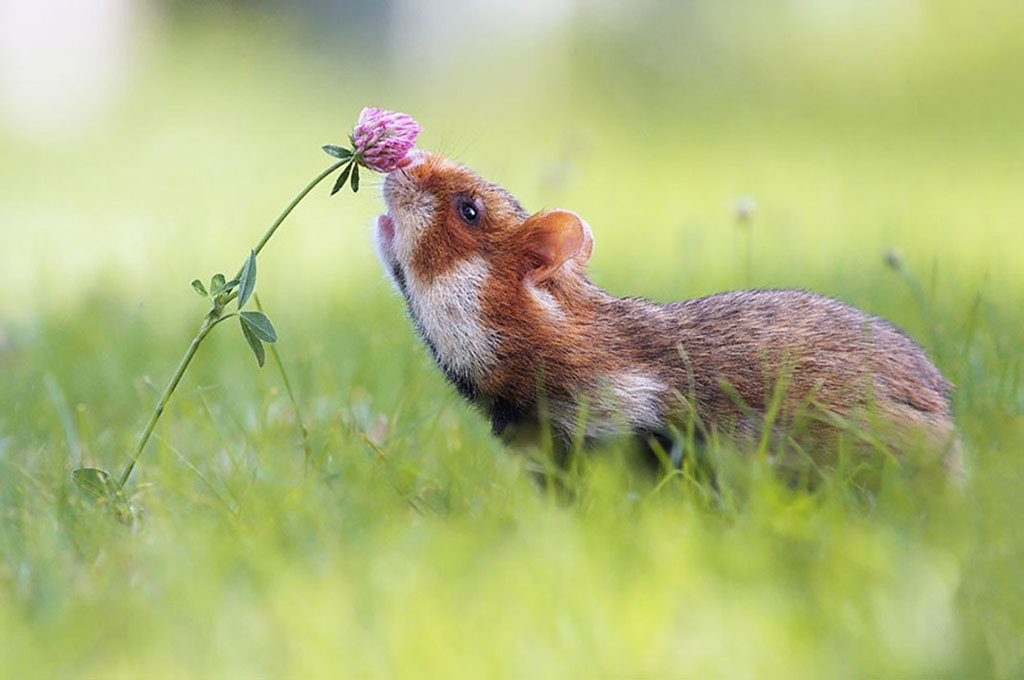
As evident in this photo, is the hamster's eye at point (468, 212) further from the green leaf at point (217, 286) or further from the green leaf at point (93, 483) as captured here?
the green leaf at point (93, 483)

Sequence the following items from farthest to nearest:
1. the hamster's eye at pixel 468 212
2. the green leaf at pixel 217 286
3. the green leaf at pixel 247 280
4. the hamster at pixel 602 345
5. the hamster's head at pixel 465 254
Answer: the hamster's eye at pixel 468 212 → the hamster's head at pixel 465 254 → the hamster at pixel 602 345 → the green leaf at pixel 217 286 → the green leaf at pixel 247 280

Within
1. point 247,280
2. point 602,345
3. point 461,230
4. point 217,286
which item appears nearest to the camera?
point 247,280

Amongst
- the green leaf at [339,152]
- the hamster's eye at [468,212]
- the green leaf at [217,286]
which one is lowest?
the green leaf at [217,286]

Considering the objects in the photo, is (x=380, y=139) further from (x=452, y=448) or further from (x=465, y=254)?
(x=452, y=448)

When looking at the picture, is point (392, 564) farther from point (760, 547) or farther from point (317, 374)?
point (317, 374)

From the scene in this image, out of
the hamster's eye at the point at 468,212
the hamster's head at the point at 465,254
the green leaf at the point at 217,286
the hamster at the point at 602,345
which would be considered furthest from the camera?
the hamster's eye at the point at 468,212

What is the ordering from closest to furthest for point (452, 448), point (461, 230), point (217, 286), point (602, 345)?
1. point (217, 286)
2. point (602, 345)
3. point (461, 230)
4. point (452, 448)

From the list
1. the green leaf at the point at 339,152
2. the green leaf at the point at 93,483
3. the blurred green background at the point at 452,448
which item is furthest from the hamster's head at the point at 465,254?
the green leaf at the point at 93,483

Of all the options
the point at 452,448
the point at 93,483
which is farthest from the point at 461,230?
the point at 93,483
